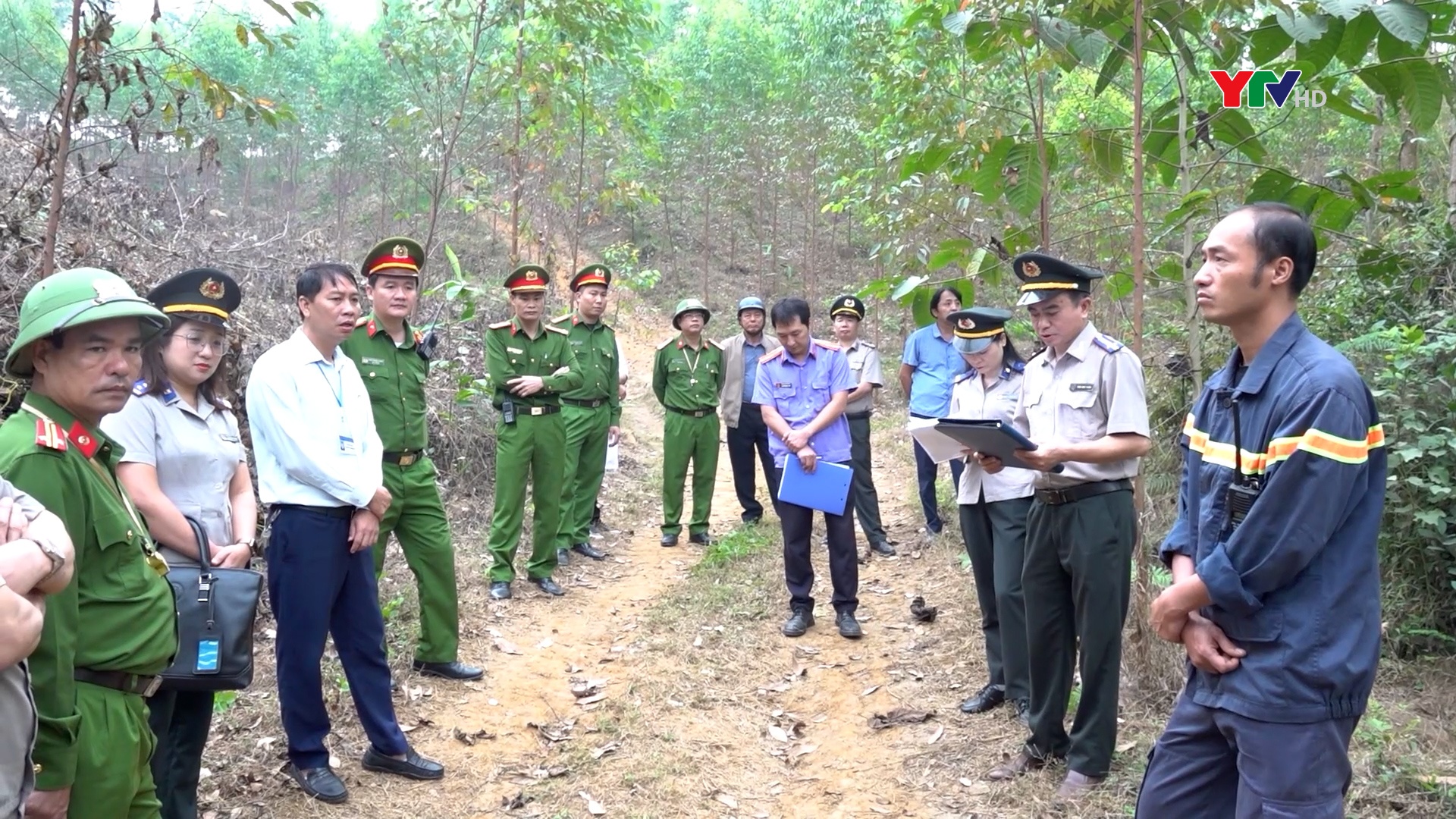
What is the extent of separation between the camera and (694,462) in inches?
327

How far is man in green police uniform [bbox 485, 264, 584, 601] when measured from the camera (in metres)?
6.47

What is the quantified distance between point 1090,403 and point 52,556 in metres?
3.21

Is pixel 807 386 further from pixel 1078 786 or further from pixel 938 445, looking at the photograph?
pixel 1078 786

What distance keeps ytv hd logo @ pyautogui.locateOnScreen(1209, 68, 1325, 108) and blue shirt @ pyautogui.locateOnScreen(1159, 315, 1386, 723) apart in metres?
1.88

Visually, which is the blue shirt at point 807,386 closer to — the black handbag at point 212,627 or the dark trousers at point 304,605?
the dark trousers at point 304,605

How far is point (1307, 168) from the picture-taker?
15.6m

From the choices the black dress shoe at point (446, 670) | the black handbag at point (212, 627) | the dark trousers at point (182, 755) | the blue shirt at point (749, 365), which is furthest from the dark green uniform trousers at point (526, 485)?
the black handbag at point (212, 627)

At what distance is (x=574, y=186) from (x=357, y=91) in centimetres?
1613

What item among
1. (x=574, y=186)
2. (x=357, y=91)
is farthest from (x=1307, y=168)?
(x=357, y=91)

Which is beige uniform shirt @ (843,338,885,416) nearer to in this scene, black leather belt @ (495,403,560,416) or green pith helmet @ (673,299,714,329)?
green pith helmet @ (673,299,714,329)

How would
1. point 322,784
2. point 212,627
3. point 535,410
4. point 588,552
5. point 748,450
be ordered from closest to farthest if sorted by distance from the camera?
point 212,627
point 322,784
point 535,410
point 588,552
point 748,450

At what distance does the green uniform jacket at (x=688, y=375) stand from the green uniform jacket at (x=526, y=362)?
61.1 inches

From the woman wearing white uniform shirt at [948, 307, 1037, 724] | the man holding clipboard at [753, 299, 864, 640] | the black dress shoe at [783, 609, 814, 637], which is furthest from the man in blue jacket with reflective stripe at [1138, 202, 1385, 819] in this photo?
the black dress shoe at [783, 609, 814, 637]

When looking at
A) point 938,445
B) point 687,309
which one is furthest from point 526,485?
point 938,445
